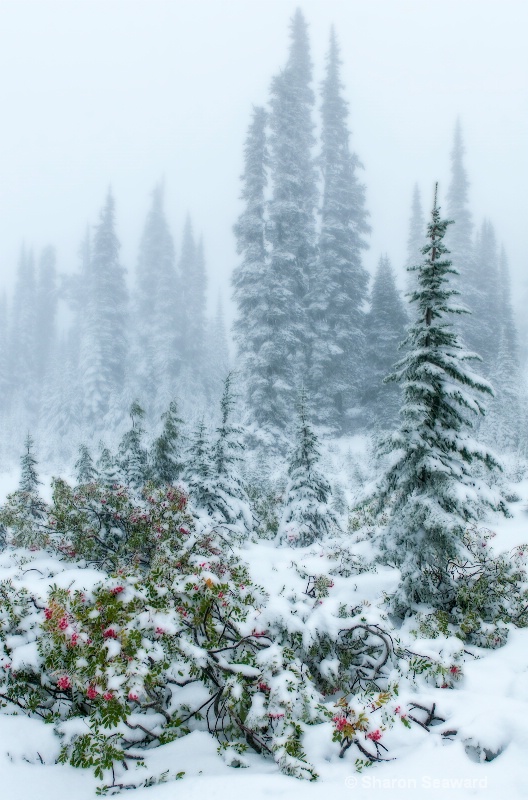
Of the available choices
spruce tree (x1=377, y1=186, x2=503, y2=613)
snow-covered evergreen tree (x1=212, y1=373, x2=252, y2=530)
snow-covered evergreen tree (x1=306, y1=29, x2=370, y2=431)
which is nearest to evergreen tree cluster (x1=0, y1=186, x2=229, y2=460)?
snow-covered evergreen tree (x1=306, y1=29, x2=370, y2=431)

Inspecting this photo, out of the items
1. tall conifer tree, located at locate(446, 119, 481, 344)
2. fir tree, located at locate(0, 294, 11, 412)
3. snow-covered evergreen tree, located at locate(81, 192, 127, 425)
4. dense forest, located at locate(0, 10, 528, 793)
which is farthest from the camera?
fir tree, located at locate(0, 294, 11, 412)

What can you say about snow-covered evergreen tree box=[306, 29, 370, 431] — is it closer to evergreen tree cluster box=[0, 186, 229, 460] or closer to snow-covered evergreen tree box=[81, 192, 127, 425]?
evergreen tree cluster box=[0, 186, 229, 460]

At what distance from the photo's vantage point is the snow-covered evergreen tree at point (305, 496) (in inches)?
404

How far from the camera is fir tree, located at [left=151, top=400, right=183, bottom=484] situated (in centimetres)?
1120

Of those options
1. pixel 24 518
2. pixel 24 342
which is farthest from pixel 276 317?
pixel 24 342

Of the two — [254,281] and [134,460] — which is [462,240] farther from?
[134,460]

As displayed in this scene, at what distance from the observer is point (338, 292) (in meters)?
27.1

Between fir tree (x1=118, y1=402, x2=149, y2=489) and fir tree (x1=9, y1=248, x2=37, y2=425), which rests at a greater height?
fir tree (x1=9, y1=248, x2=37, y2=425)

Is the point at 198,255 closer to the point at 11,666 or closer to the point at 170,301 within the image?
the point at 170,301

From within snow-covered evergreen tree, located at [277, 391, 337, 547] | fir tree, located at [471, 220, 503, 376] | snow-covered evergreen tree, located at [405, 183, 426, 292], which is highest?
snow-covered evergreen tree, located at [405, 183, 426, 292]

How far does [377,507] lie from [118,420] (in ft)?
102

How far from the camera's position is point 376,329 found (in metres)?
26.0

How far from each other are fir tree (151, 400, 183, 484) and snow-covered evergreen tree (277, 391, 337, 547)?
2966 millimetres

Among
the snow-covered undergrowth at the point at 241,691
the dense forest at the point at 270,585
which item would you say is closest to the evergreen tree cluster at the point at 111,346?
the dense forest at the point at 270,585
